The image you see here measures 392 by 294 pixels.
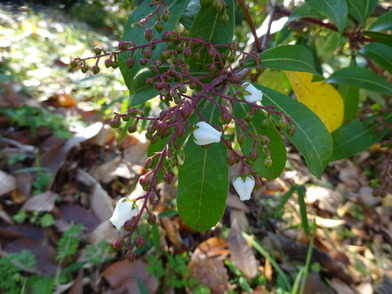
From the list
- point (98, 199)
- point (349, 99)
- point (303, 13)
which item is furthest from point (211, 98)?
point (98, 199)

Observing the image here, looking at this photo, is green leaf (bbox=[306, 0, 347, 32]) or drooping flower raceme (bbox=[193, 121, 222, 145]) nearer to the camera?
drooping flower raceme (bbox=[193, 121, 222, 145])

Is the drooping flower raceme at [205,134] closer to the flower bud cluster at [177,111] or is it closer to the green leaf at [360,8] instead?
the flower bud cluster at [177,111]

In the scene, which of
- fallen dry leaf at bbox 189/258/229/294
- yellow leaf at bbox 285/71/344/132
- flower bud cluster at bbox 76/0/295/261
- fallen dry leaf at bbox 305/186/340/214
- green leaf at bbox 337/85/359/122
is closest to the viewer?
flower bud cluster at bbox 76/0/295/261

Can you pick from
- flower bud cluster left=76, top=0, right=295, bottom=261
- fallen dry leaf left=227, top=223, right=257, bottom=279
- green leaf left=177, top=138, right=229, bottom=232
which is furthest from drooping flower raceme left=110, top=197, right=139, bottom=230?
fallen dry leaf left=227, top=223, right=257, bottom=279

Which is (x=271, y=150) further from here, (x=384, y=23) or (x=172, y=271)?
(x=172, y=271)

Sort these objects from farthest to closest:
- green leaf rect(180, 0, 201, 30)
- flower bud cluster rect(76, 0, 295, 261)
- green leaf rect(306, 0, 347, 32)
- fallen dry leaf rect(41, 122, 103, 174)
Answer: fallen dry leaf rect(41, 122, 103, 174) → green leaf rect(180, 0, 201, 30) → green leaf rect(306, 0, 347, 32) → flower bud cluster rect(76, 0, 295, 261)

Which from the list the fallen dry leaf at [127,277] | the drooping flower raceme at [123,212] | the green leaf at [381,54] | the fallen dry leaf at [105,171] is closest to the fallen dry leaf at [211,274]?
the fallen dry leaf at [127,277]

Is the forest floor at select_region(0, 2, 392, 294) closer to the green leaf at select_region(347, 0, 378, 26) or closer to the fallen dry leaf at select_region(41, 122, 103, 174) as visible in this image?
the fallen dry leaf at select_region(41, 122, 103, 174)
